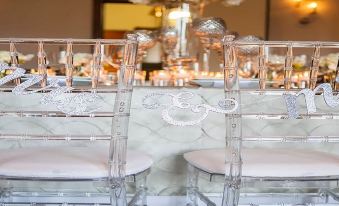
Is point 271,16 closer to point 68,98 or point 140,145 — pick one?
point 140,145

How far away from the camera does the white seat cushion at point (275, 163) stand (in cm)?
129

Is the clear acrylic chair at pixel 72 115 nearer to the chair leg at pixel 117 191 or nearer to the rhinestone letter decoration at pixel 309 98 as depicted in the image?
the chair leg at pixel 117 191

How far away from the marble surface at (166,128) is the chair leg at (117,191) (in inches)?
17.0

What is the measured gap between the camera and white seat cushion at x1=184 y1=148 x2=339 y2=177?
1288mm

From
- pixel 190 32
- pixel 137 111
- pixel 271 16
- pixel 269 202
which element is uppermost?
pixel 271 16

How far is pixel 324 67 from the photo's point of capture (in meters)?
2.31

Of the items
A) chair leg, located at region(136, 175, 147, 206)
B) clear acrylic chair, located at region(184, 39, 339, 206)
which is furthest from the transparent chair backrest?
chair leg, located at region(136, 175, 147, 206)

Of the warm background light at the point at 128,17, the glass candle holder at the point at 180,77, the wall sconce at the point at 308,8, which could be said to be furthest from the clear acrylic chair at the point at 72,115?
the warm background light at the point at 128,17

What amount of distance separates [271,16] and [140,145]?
458cm

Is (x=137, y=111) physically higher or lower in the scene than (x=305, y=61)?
lower

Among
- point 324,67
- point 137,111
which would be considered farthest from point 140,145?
point 324,67

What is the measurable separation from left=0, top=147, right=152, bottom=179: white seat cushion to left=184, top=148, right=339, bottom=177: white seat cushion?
16 centimetres

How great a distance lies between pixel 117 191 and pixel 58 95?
271 millimetres

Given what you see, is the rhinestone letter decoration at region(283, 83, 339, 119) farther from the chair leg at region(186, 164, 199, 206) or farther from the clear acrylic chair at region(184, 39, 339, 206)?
the chair leg at region(186, 164, 199, 206)
